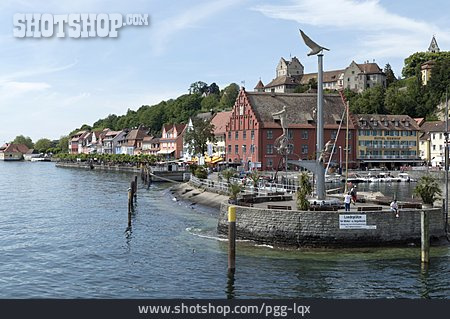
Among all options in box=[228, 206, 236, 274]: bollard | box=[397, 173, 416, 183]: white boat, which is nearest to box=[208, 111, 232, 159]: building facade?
box=[397, 173, 416, 183]: white boat

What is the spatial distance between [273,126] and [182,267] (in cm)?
7251

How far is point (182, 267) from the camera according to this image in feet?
93.9

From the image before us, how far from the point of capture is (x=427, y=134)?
131m

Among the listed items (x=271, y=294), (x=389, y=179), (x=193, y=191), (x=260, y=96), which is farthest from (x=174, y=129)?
(x=271, y=294)

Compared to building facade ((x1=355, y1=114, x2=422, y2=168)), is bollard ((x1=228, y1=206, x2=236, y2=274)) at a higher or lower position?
lower

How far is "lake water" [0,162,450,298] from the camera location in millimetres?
24344

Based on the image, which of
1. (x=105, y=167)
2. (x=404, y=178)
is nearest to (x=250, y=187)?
(x=404, y=178)

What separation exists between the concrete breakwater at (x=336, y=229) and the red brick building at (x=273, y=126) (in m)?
60.7

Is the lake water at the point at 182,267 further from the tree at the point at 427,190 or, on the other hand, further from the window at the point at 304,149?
the window at the point at 304,149

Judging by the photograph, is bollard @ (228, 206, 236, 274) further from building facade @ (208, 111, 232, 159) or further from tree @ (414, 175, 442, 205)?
building facade @ (208, 111, 232, 159)

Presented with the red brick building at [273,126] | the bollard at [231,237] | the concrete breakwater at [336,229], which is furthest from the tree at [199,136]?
the bollard at [231,237]

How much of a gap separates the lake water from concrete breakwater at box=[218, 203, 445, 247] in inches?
31.7

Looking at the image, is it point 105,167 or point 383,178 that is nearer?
point 383,178

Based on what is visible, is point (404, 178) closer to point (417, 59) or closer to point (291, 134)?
point (291, 134)
